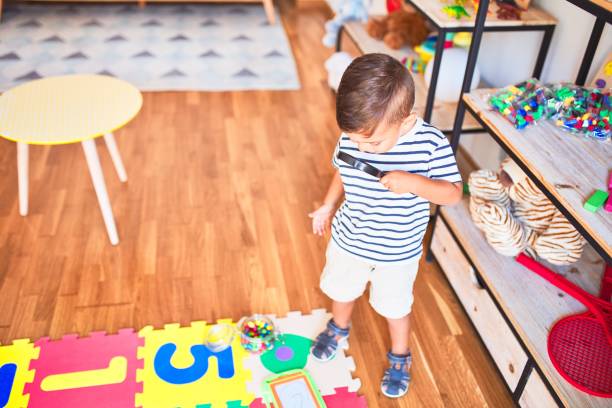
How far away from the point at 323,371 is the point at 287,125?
127 centimetres

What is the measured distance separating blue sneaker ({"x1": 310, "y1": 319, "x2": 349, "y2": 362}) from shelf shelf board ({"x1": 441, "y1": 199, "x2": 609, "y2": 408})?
0.38 meters

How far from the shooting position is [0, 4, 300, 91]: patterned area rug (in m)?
2.72

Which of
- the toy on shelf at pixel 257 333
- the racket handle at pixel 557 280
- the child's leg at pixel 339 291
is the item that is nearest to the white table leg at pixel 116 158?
the toy on shelf at pixel 257 333

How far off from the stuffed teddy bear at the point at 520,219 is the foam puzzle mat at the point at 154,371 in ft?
1.62

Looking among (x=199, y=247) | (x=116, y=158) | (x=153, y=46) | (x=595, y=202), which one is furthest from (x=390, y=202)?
(x=153, y=46)

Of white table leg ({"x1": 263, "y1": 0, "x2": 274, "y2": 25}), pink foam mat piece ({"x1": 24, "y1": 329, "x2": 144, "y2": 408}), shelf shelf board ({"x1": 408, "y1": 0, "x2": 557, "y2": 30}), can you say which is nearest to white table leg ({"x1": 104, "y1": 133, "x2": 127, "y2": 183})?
pink foam mat piece ({"x1": 24, "y1": 329, "x2": 144, "y2": 408})

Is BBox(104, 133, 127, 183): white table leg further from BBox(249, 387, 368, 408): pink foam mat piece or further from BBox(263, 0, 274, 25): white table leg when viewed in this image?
BBox(263, 0, 274, 25): white table leg

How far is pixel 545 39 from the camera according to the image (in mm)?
1599

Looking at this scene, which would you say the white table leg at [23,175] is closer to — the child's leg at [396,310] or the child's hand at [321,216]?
the child's hand at [321,216]

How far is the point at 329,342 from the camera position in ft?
4.59

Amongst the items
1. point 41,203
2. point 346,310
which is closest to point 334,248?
point 346,310

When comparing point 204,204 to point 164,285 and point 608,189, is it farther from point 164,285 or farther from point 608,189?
point 608,189

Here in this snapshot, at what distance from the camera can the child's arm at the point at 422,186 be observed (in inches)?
38.1

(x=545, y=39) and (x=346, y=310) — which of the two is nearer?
(x=346, y=310)
